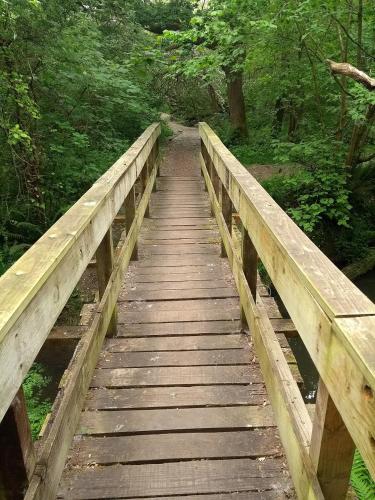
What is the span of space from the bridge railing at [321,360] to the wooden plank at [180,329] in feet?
2.97

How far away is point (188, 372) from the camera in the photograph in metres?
2.87

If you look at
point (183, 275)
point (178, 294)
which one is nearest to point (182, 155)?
point (183, 275)

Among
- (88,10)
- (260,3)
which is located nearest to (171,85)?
(88,10)

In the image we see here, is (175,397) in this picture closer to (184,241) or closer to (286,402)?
(286,402)

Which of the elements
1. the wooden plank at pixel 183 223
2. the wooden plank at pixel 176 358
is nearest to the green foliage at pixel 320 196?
the wooden plank at pixel 183 223

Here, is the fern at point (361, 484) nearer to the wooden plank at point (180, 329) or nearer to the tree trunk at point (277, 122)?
the wooden plank at point (180, 329)

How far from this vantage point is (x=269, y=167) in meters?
12.3

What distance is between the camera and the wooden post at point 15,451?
1276 millimetres

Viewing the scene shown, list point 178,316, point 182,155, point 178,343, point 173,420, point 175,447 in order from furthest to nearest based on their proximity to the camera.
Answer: point 182,155, point 178,316, point 178,343, point 173,420, point 175,447

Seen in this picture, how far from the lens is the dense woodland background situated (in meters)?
6.86

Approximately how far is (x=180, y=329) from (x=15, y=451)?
2.14 metres

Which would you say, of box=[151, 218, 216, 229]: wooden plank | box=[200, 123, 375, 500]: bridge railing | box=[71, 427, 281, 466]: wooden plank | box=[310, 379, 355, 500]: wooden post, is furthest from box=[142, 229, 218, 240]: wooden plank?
box=[310, 379, 355, 500]: wooden post

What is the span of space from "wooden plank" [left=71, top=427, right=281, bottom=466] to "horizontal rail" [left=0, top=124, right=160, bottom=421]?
0.94 m

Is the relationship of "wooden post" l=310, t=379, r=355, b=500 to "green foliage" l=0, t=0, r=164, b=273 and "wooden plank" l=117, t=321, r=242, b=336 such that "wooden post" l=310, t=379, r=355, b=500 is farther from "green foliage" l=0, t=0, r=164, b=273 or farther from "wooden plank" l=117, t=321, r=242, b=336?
"green foliage" l=0, t=0, r=164, b=273
